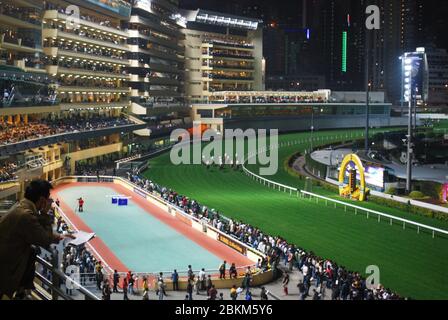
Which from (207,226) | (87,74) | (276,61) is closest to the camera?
(207,226)

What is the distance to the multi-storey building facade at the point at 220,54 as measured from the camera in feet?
301

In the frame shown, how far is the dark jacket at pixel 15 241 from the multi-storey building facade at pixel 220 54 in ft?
279

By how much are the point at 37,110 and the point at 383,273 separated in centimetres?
2756

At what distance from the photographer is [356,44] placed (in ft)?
627

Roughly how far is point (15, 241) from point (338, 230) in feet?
77.7

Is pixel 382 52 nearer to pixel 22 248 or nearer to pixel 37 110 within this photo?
pixel 37 110

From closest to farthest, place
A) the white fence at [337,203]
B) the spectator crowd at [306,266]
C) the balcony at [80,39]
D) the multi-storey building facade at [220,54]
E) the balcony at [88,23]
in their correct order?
the spectator crowd at [306,266] → the white fence at [337,203] → the balcony at [88,23] → the balcony at [80,39] → the multi-storey building facade at [220,54]

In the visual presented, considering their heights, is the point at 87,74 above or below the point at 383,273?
above

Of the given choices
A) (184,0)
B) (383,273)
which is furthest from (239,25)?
(383,273)

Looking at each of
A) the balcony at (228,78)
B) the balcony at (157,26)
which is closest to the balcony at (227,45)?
the balcony at (228,78)

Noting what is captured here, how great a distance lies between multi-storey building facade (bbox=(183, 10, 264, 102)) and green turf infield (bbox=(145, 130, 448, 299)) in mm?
48569

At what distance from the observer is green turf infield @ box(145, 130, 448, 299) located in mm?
20391

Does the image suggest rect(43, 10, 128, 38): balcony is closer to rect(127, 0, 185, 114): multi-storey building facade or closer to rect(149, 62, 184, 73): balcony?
rect(127, 0, 185, 114): multi-storey building facade

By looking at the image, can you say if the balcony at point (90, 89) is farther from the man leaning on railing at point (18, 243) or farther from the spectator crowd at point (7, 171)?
the man leaning on railing at point (18, 243)
